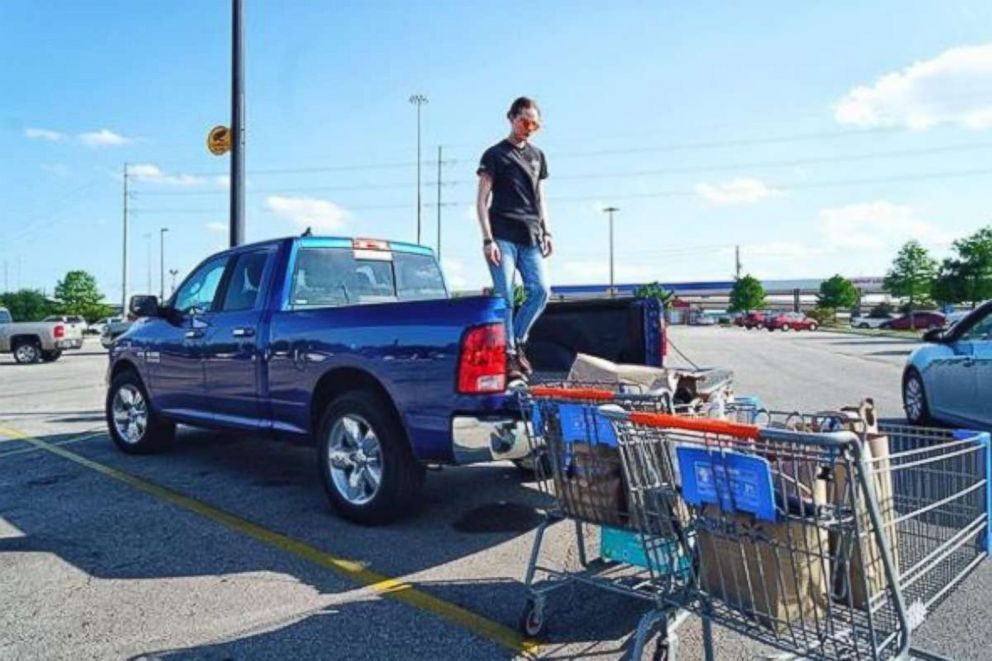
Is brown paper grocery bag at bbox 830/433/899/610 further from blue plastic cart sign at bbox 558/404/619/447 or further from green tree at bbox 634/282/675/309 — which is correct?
green tree at bbox 634/282/675/309

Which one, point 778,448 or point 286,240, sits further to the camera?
point 286,240

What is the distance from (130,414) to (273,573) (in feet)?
14.4

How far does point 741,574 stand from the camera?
103 inches

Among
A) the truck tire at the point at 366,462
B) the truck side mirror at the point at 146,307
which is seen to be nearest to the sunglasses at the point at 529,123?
the truck tire at the point at 366,462

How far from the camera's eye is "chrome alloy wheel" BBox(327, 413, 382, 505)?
5172 millimetres

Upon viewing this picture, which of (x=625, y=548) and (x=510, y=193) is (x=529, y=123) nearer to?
(x=510, y=193)

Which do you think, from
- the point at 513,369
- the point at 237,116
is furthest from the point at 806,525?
the point at 237,116

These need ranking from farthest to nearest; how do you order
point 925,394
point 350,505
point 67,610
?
point 925,394
point 350,505
point 67,610

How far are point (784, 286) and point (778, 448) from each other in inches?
4593

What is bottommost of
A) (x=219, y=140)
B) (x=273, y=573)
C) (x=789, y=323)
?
(x=273, y=573)

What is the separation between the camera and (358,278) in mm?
6488

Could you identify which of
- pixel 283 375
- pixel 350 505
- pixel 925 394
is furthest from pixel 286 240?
pixel 925 394

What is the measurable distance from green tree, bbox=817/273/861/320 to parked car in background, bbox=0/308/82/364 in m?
78.9

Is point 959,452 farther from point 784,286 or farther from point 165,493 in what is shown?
point 784,286
